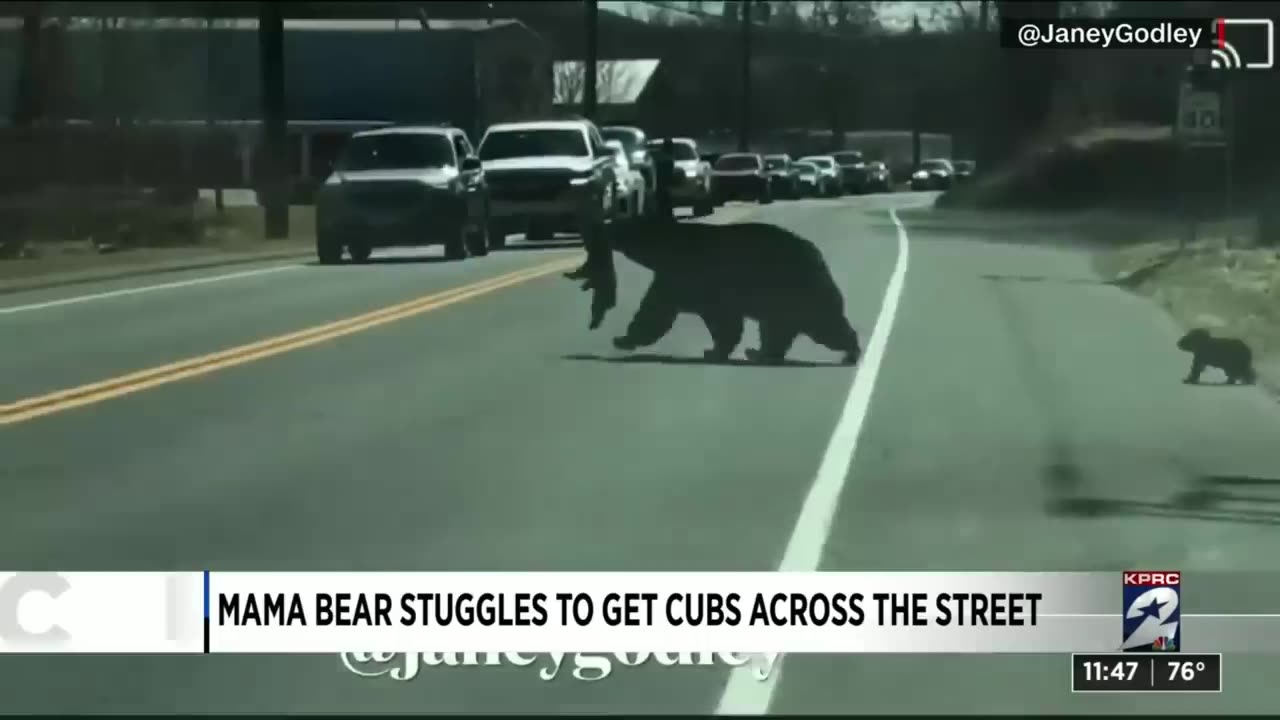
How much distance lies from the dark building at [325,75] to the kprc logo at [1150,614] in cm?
5664

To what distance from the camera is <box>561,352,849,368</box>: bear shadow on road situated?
1881cm

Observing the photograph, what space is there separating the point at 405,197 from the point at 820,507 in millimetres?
23625

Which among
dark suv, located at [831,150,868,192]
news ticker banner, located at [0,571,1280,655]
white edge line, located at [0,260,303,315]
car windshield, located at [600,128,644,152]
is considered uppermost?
car windshield, located at [600,128,644,152]

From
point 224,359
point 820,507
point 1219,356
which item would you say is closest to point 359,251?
point 224,359

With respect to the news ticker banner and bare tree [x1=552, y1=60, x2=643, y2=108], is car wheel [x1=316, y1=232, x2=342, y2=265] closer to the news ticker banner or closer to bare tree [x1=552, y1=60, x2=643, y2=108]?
the news ticker banner

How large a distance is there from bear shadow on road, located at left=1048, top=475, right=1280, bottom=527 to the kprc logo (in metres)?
3.09

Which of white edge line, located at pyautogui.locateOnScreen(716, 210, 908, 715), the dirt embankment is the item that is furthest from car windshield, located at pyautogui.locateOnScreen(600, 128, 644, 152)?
white edge line, located at pyautogui.locateOnScreen(716, 210, 908, 715)

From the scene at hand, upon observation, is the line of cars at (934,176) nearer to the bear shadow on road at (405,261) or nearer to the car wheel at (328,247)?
the bear shadow on road at (405,261)

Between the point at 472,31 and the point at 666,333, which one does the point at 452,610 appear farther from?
the point at 472,31

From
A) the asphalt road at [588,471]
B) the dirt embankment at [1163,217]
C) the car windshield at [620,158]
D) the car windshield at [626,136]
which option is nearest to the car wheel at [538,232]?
the car windshield at [620,158]

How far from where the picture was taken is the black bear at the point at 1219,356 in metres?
17.8

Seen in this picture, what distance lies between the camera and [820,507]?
11.5 metres

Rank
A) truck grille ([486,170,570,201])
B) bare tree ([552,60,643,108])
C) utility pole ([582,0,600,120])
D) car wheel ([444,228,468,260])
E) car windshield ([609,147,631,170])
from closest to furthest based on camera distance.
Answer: car wheel ([444,228,468,260]), truck grille ([486,170,570,201]), car windshield ([609,147,631,170]), utility pole ([582,0,600,120]), bare tree ([552,60,643,108])

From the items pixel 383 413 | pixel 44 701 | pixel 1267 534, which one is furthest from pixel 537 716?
pixel 383 413
